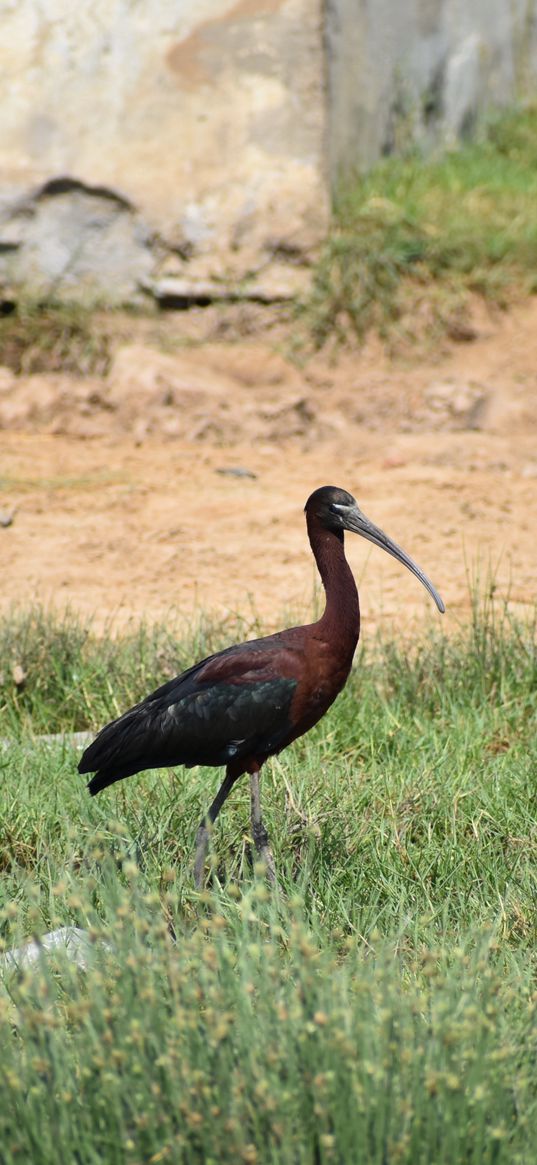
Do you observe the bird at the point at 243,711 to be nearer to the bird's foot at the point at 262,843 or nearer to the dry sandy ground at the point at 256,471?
the bird's foot at the point at 262,843

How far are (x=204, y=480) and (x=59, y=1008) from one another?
15.6ft

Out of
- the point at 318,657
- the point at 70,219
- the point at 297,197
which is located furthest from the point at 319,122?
the point at 318,657

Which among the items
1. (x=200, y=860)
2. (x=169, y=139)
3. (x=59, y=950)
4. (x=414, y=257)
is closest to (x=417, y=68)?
(x=414, y=257)

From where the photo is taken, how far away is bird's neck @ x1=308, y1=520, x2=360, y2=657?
3.88 m

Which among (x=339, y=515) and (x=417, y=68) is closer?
(x=339, y=515)

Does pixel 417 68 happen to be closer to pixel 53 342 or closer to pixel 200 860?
pixel 53 342

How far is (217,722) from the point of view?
383cm

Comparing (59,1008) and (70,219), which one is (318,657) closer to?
(59,1008)

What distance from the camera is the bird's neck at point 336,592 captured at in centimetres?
388

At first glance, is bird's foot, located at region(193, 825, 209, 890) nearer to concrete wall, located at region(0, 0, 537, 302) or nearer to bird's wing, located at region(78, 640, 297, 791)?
bird's wing, located at region(78, 640, 297, 791)

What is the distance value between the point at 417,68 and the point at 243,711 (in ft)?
23.5

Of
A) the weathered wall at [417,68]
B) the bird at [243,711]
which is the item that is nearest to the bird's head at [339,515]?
the bird at [243,711]

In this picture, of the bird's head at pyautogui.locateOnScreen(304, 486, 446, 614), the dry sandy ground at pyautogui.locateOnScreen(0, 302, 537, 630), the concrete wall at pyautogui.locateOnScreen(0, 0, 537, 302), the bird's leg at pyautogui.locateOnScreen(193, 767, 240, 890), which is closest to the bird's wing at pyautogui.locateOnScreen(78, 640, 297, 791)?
the bird's leg at pyautogui.locateOnScreen(193, 767, 240, 890)

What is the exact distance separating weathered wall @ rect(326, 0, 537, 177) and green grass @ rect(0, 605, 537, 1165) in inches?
193
